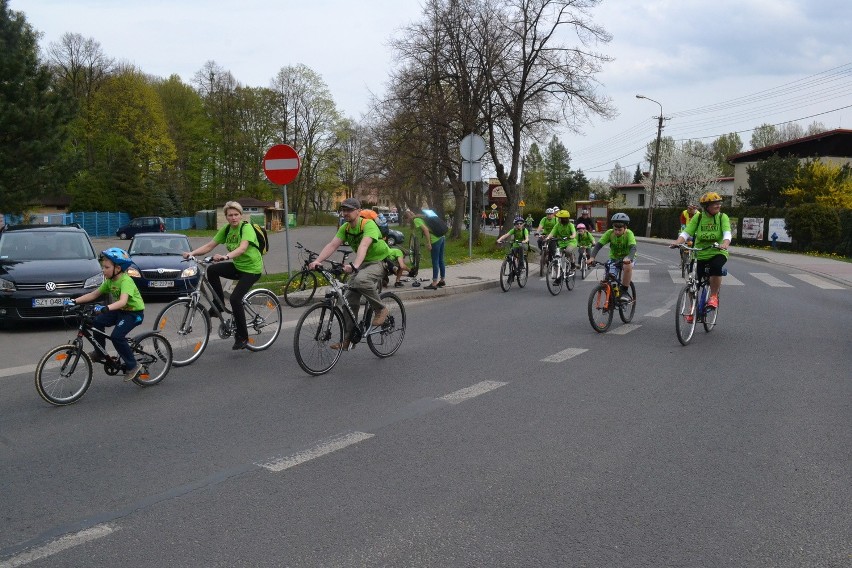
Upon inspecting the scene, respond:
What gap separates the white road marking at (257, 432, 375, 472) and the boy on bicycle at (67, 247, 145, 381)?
2.68 metres

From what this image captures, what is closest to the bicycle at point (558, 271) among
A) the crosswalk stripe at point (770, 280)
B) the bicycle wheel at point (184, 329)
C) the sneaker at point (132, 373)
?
the crosswalk stripe at point (770, 280)

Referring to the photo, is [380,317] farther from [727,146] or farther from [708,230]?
[727,146]

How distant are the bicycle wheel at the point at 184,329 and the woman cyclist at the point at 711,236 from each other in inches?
234

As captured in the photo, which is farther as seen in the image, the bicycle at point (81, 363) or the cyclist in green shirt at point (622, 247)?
the cyclist in green shirt at point (622, 247)

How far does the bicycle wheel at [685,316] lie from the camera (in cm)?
958

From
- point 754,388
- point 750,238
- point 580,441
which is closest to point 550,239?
point 754,388

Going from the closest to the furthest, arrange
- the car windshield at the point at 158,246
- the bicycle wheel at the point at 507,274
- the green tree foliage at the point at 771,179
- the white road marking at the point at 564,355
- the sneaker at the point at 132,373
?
the sneaker at the point at 132,373
the white road marking at the point at 564,355
the car windshield at the point at 158,246
the bicycle wheel at the point at 507,274
the green tree foliage at the point at 771,179

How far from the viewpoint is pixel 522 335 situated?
10.5 metres

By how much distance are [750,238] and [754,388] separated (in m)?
36.2

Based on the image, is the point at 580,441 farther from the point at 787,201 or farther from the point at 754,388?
the point at 787,201

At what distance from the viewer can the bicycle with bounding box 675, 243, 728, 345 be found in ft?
31.6

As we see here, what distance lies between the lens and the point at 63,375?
6.64 meters

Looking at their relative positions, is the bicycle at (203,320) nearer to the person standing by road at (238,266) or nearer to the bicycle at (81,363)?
the person standing by road at (238,266)

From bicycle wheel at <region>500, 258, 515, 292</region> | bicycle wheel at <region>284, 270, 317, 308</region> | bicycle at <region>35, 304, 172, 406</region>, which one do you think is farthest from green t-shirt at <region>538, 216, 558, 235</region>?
bicycle at <region>35, 304, 172, 406</region>
